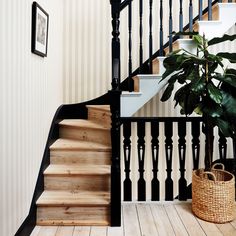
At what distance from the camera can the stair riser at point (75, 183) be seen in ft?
8.89

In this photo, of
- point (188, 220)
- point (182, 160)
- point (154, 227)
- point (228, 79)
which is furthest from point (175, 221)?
point (228, 79)

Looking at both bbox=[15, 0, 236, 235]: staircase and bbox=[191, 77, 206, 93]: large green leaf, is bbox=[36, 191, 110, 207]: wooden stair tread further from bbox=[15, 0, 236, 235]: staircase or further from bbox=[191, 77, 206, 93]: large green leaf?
bbox=[191, 77, 206, 93]: large green leaf

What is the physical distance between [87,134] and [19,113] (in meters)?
1.21

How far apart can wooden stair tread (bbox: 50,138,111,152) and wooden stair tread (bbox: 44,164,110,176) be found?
6.9 inches

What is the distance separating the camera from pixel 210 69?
7.87 ft

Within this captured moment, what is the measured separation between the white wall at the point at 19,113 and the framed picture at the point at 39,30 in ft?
0.23

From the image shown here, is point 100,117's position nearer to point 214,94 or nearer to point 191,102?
point 191,102

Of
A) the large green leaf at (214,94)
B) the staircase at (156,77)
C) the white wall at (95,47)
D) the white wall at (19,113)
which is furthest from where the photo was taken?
the white wall at (95,47)

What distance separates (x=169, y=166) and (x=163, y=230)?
2.28ft

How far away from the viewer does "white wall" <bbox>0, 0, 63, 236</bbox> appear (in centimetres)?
183

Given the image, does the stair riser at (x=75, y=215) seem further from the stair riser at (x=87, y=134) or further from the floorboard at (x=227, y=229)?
the floorboard at (x=227, y=229)

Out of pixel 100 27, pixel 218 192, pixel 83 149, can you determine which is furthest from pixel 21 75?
pixel 100 27

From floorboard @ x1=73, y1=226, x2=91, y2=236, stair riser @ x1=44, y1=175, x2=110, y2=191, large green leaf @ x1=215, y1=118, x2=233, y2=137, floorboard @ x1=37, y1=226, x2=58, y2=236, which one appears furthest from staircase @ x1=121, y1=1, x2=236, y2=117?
floorboard @ x1=37, y1=226, x2=58, y2=236

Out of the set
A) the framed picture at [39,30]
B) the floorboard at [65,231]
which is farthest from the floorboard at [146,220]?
the framed picture at [39,30]
